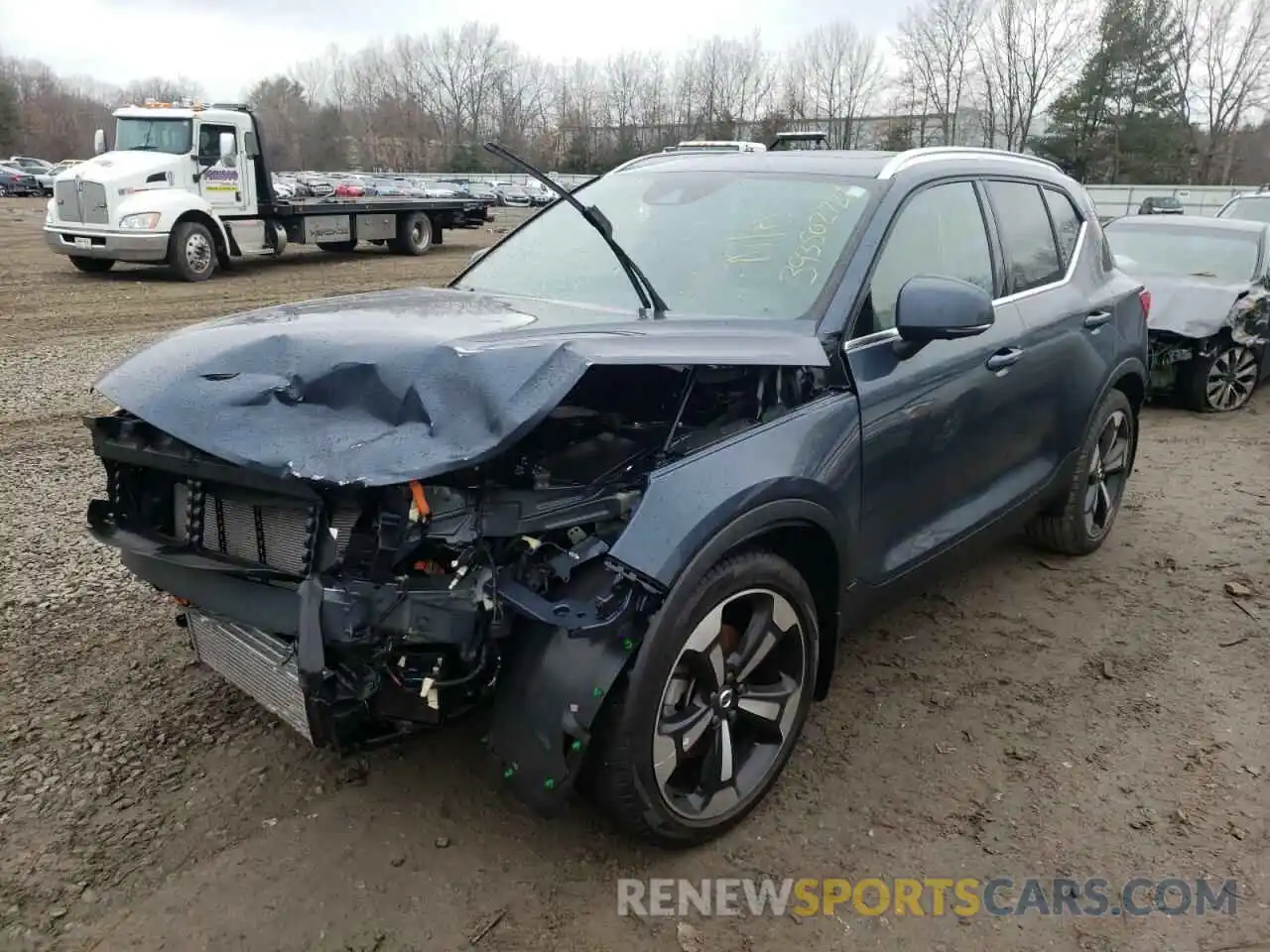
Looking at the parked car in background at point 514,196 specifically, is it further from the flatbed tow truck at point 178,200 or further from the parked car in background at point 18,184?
the flatbed tow truck at point 178,200

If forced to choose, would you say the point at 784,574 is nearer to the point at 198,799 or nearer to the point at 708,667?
the point at 708,667

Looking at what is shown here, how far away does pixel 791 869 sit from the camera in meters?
2.71

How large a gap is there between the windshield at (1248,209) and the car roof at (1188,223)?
4.49 m

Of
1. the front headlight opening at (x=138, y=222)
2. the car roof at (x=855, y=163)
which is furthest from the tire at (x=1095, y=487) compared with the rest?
the front headlight opening at (x=138, y=222)

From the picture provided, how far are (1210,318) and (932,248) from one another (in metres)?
5.85

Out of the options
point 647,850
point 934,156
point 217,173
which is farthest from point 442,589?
point 217,173

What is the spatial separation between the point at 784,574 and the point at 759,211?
4.64 feet

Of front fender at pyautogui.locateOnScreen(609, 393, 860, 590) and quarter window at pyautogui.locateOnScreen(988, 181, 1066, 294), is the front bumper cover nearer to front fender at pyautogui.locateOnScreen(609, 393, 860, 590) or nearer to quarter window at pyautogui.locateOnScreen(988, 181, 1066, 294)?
quarter window at pyautogui.locateOnScreen(988, 181, 1066, 294)

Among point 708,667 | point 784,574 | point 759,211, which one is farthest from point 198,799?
point 759,211

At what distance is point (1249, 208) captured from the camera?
13680mm

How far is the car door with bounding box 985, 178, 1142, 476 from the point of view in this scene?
3.98 m

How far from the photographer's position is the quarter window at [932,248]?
10.5ft

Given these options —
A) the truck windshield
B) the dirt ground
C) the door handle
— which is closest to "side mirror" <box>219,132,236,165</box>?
the truck windshield

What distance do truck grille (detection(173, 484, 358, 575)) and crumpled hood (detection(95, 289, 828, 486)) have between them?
204 millimetres
